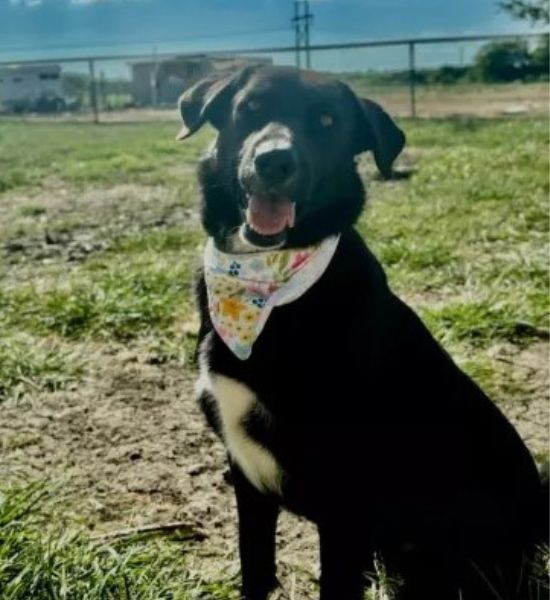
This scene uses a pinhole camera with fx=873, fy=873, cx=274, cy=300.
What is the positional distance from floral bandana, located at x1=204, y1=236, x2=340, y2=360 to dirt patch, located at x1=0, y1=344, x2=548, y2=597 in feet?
2.55

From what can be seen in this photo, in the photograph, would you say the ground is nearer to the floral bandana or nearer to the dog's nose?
the floral bandana

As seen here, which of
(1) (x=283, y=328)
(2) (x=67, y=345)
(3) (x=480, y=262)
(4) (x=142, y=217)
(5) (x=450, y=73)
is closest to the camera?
(1) (x=283, y=328)

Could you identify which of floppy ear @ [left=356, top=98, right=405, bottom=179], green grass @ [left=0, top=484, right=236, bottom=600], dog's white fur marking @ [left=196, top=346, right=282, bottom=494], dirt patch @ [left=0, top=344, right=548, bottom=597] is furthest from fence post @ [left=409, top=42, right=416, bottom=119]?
dog's white fur marking @ [left=196, top=346, right=282, bottom=494]

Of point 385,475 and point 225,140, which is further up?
point 225,140

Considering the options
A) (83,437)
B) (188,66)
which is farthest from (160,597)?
(188,66)

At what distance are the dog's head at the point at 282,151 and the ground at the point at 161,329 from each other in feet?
3.11

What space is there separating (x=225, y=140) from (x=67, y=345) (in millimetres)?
1871

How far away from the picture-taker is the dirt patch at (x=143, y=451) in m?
2.65

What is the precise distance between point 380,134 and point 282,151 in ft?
A: 1.07

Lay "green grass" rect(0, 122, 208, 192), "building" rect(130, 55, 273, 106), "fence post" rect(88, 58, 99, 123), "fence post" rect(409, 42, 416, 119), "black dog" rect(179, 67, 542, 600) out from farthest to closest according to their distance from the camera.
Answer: "fence post" rect(409, 42, 416, 119)
"fence post" rect(88, 58, 99, 123)
"building" rect(130, 55, 273, 106)
"green grass" rect(0, 122, 208, 192)
"black dog" rect(179, 67, 542, 600)

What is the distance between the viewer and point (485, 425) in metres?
2.22

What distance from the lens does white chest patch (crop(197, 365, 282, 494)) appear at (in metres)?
2.07

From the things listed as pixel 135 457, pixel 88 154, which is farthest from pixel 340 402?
pixel 88 154

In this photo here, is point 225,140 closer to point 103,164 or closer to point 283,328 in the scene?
point 283,328
